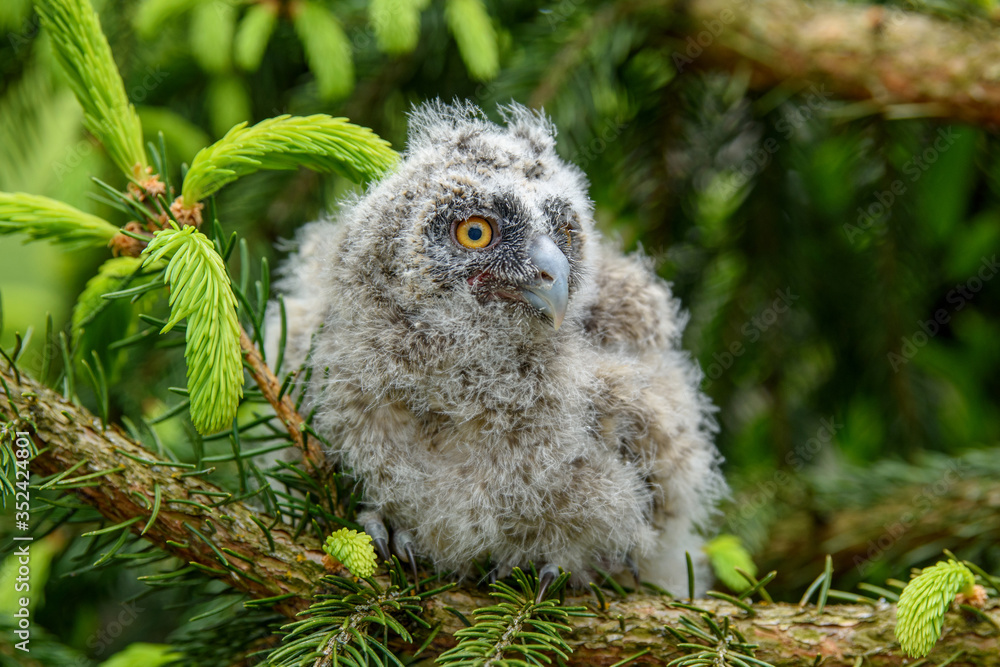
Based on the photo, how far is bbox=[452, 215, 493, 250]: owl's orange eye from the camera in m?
1.94

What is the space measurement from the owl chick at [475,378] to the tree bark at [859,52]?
1.16 metres

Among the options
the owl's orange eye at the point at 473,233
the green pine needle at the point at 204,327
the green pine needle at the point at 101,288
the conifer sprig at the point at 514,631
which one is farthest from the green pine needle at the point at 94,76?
the conifer sprig at the point at 514,631

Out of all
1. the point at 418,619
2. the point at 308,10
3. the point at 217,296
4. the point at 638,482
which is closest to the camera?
the point at 217,296

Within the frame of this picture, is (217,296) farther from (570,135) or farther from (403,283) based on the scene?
(570,135)

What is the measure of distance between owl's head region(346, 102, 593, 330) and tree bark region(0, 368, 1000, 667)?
2.29ft

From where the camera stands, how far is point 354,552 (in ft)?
5.00

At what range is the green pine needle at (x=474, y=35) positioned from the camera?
7.64 feet

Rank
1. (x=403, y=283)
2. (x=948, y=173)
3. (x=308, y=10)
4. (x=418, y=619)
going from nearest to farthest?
(x=418, y=619) < (x=403, y=283) < (x=308, y=10) < (x=948, y=173)

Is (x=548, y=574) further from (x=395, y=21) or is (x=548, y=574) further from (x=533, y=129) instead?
(x=395, y=21)

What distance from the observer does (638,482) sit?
2.09 meters

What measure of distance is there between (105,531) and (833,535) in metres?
2.51

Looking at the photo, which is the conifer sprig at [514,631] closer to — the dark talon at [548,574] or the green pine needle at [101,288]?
the dark talon at [548,574]

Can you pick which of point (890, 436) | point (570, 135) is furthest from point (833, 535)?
point (570, 135)

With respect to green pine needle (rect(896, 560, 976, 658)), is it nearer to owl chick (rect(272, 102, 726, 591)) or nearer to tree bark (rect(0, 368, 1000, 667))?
tree bark (rect(0, 368, 1000, 667))
